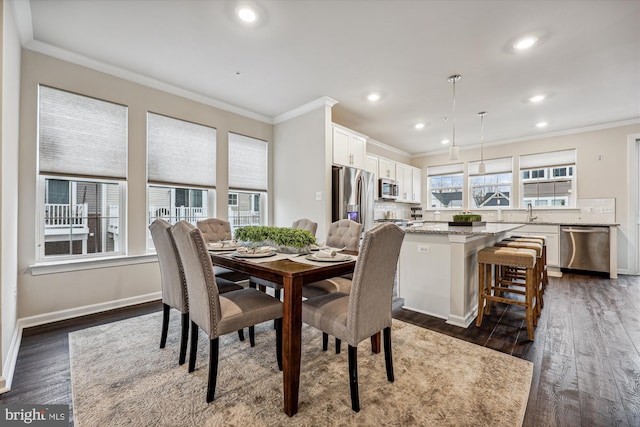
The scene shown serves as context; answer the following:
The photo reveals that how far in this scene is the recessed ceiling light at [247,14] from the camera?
2.21 m

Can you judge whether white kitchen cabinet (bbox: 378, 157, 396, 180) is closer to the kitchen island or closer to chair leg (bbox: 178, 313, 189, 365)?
the kitchen island

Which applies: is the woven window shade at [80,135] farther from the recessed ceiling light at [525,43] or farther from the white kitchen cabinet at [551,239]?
the white kitchen cabinet at [551,239]

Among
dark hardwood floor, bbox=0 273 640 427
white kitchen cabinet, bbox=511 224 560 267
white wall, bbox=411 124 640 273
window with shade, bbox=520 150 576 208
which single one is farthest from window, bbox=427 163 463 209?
dark hardwood floor, bbox=0 273 640 427

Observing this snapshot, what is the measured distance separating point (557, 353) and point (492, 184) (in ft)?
16.2

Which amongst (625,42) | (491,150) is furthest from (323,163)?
(491,150)

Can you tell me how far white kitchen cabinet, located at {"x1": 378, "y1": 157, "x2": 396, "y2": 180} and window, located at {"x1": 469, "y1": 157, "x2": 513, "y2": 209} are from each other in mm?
1741

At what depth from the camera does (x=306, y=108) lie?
167 inches

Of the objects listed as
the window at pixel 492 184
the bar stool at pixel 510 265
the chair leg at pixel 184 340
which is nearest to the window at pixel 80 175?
the chair leg at pixel 184 340

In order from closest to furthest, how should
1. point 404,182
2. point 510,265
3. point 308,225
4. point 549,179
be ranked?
point 510,265 → point 308,225 → point 549,179 → point 404,182

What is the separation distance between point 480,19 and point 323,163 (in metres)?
2.35

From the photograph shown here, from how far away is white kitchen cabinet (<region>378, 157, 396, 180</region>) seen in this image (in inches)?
236

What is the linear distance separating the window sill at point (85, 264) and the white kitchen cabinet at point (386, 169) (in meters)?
4.48

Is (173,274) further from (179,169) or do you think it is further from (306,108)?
(306,108)

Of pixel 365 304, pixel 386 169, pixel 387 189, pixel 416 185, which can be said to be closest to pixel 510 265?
pixel 365 304
